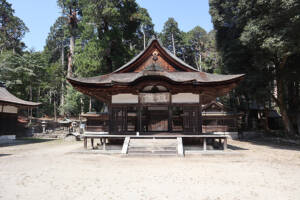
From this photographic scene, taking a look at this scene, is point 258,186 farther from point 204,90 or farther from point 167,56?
point 167,56

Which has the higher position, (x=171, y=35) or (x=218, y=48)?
(x=171, y=35)

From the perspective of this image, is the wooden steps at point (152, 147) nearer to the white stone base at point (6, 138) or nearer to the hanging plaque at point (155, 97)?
the hanging plaque at point (155, 97)

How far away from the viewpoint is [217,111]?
29078 mm

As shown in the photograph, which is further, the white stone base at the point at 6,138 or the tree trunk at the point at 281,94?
the white stone base at the point at 6,138

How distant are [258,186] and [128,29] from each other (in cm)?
3016

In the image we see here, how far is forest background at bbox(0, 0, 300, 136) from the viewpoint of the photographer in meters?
15.3

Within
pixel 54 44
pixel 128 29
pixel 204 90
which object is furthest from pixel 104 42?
pixel 54 44

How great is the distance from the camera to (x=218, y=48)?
2625 centimetres

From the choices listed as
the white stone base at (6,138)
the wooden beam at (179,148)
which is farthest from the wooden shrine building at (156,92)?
the white stone base at (6,138)

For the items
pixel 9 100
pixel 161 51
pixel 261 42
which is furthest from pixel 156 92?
pixel 9 100

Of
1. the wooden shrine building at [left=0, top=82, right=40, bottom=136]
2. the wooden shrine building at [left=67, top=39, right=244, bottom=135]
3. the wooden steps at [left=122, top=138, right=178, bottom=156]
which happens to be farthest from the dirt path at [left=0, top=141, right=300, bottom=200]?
the wooden shrine building at [left=0, top=82, right=40, bottom=136]

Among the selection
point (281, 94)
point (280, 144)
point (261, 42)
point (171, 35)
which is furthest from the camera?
point (171, 35)

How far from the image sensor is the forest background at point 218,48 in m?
15.3

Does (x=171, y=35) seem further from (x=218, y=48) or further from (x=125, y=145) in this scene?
(x=125, y=145)
